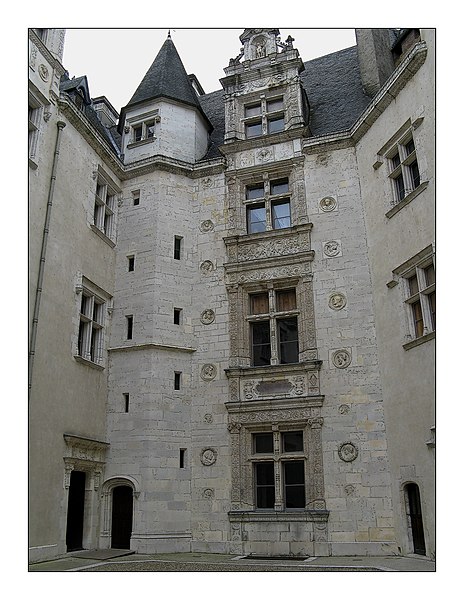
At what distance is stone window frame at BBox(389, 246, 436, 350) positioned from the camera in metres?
10.5

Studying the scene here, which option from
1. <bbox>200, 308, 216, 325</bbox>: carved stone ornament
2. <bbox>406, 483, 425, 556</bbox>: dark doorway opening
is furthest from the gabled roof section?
<bbox>406, 483, 425, 556</bbox>: dark doorway opening

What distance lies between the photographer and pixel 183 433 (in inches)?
500

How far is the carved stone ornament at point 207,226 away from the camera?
47.9 ft

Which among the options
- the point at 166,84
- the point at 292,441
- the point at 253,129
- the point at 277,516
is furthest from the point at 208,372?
the point at 166,84

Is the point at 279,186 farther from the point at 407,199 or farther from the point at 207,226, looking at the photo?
the point at 407,199

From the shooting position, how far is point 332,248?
13258 millimetres

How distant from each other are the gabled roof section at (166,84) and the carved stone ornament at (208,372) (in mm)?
7564

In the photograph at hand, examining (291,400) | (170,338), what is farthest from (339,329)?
(170,338)

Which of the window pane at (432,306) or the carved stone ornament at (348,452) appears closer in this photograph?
the window pane at (432,306)

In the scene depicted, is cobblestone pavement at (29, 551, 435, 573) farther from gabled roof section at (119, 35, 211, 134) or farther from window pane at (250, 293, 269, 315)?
gabled roof section at (119, 35, 211, 134)

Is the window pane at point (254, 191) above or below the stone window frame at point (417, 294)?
above

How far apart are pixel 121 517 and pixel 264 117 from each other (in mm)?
10448

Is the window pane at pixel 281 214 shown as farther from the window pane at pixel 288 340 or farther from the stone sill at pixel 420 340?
the stone sill at pixel 420 340

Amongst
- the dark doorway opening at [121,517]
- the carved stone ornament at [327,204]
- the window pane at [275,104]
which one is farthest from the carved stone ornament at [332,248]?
the dark doorway opening at [121,517]
